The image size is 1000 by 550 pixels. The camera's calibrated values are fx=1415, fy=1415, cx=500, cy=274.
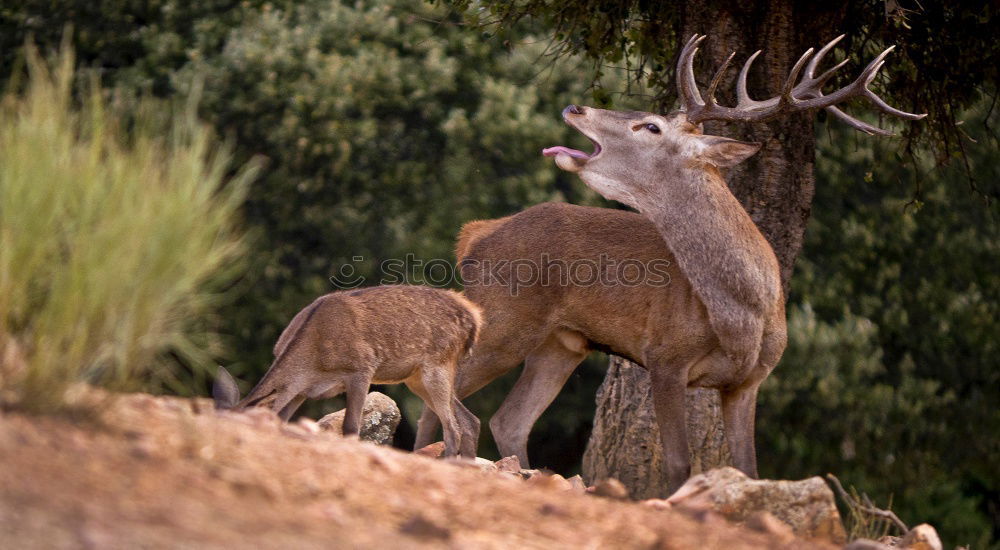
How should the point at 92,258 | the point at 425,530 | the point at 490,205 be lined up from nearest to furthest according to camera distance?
the point at 425,530
the point at 92,258
the point at 490,205

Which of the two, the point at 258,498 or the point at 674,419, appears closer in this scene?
the point at 258,498

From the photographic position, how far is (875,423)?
52.0 ft

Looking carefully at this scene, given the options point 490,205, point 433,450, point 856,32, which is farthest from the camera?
point 490,205

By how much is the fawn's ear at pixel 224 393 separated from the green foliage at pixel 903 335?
10.1m

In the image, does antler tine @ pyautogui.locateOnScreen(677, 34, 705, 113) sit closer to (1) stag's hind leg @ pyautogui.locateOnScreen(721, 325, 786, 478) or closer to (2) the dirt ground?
(1) stag's hind leg @ pyautogui.locateOnScreen(721, 325, 786, 478)

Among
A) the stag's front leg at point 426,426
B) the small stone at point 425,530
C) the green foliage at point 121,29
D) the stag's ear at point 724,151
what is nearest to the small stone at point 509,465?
the stag's front leg at point 426,426

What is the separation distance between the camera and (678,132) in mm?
8047

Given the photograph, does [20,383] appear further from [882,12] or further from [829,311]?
[829,311]

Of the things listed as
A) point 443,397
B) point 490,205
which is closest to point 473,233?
point 443,397

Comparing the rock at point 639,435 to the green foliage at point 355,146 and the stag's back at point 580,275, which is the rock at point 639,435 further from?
the green foliage at point 355,146

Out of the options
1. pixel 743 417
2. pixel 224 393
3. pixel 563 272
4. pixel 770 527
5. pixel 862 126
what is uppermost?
pixel 862 126

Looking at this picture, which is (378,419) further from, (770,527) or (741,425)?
(770,527)

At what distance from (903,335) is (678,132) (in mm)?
9235

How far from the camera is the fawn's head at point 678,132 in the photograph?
7887 millimetres
